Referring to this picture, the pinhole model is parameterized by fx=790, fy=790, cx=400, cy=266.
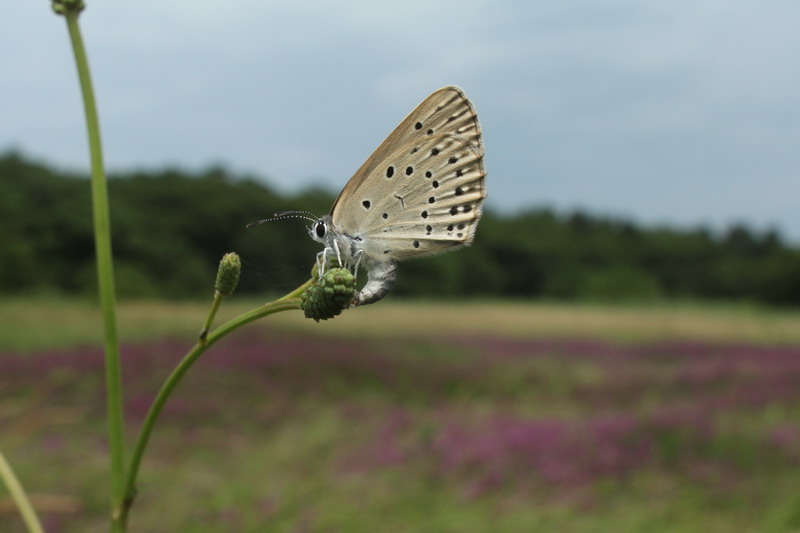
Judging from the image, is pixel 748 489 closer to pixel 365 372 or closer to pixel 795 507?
pixel 795 507

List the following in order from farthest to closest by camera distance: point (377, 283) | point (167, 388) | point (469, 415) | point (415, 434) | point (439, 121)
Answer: point (469, 415) < point (415, 434) < point (439, 121) < point (377, 283) < point (167, 388)

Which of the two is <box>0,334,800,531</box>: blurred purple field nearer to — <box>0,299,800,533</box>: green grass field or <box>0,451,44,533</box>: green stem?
<box>0,299,800,533</box>: green grass field

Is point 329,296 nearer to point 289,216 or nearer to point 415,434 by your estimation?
point 289,216

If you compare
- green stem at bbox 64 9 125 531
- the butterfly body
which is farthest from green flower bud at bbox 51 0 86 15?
the butterfly body

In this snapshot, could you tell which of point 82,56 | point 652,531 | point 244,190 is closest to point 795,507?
point 652,531

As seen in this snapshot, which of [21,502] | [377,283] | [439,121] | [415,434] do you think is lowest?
[415,434]

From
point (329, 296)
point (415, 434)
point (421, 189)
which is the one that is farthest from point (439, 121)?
point (415, 434)

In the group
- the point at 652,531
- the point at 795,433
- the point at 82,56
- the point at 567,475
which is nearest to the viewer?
the point at 82,56
